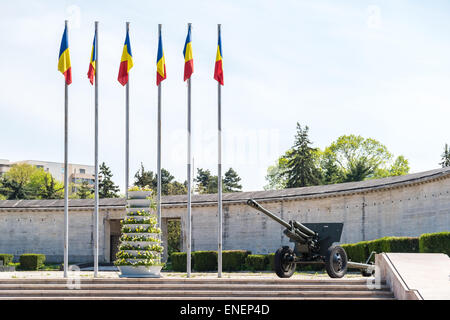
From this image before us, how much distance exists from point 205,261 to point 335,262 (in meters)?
18.8

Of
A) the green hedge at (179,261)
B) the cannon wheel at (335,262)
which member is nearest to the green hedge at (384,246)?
the cannon wheel at (335,262)

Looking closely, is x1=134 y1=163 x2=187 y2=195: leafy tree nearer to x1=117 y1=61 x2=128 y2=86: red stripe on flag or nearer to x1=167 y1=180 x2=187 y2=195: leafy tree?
x1=167 y1=180 x2=187 y2=195: leafy tree

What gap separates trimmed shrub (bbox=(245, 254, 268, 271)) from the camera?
36.5 m

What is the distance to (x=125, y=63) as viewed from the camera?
25.3 meters

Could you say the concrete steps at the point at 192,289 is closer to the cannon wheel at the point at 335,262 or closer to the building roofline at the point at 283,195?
the cannon wheel at the point at 335,262

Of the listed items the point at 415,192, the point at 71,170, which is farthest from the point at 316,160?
the point at 71,170

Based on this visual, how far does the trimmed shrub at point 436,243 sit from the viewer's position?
2438 centimetres

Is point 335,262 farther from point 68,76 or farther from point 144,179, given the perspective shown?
point 144,179

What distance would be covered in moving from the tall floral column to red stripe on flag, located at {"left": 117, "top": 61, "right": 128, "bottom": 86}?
497 cm

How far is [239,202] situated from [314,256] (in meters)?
22.4

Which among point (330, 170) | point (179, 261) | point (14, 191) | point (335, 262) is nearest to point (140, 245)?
point (335, 262)
